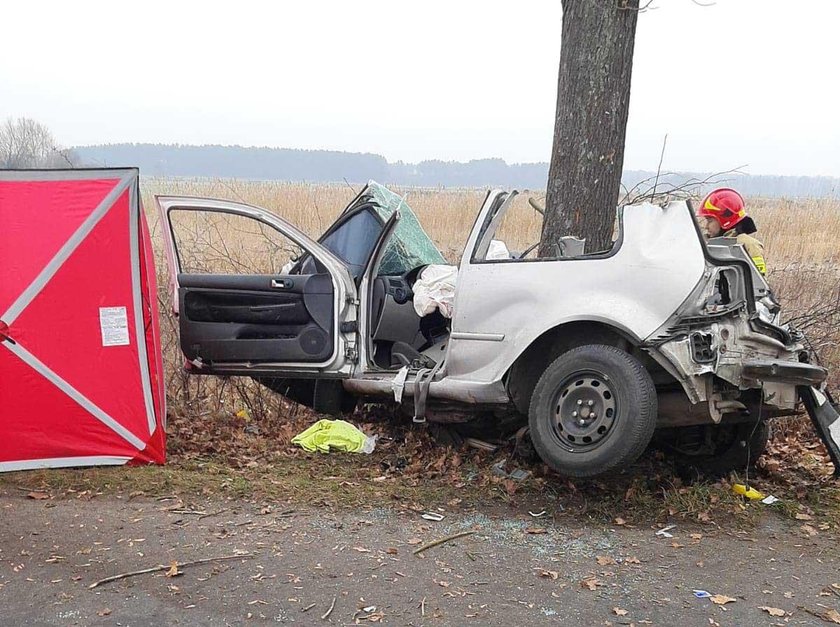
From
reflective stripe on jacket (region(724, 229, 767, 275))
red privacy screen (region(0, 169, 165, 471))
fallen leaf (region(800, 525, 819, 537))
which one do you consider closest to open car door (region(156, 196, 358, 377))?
red privacy screen (region(0, 169, 165, 471))

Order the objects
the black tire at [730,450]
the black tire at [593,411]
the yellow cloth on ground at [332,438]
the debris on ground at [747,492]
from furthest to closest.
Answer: the yellow cloth on ground at [332,438]
the black tire at [730,450]
the debris on ground at [747,492]
the black tire at [593,411]

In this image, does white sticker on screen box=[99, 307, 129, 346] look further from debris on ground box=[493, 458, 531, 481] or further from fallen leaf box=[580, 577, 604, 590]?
fallen leaf box=[580, 577, 604, 590]

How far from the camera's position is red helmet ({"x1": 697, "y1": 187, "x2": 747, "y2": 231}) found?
6.36 metres

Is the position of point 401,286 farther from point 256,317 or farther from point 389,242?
point 256,317

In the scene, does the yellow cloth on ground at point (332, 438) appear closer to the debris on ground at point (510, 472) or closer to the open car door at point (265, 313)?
the open car door at point (265, 313)

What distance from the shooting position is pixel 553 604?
4117mm

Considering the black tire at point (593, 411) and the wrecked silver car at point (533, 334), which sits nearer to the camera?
the black tire at point (593, 411)

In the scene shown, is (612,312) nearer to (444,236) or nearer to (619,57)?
(619,57)

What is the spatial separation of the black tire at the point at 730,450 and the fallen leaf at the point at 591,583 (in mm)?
1855

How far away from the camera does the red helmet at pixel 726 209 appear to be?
636 centimetres

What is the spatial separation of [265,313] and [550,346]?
7.89 feet

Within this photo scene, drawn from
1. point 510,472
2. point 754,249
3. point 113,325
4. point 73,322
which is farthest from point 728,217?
point 73,322

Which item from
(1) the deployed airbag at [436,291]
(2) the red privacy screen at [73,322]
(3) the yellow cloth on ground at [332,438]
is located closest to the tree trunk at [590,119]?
(1) the deployed airbag at [436,291]

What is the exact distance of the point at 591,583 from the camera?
4320 millimetres
